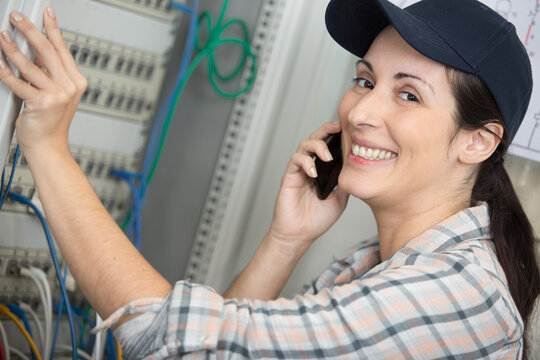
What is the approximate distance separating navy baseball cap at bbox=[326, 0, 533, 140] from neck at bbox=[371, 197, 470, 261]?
17 cm

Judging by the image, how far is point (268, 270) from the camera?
4.41 ft

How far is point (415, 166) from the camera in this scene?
3.48ft

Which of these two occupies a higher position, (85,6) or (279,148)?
(85,6)

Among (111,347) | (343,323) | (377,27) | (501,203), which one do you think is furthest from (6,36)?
(501,203)

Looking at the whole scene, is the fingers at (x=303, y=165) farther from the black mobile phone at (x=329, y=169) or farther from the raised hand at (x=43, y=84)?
the raised hand at (x=43, y=84)

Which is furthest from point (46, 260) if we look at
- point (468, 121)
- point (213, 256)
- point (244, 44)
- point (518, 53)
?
point (518, 53)

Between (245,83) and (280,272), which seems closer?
(280,272)

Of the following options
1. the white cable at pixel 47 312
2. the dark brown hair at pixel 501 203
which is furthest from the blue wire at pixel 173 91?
the dark brown hair at pixel 501 203

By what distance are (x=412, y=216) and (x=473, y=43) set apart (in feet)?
1.11

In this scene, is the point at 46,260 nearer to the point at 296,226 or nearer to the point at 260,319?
the point at 296,226

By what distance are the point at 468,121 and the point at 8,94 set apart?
74 cm

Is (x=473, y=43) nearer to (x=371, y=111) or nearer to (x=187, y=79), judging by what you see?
(x=371, y=111)

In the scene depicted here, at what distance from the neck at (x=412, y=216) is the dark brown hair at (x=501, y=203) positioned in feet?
0.23

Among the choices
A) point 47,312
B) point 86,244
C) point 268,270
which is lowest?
point 47,312
